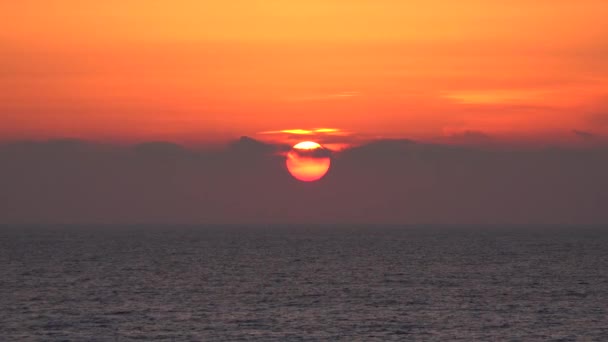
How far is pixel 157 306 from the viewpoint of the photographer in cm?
9606

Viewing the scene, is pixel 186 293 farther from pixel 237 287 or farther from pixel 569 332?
pixel 569 332

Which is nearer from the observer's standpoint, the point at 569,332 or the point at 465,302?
the point at 569,332

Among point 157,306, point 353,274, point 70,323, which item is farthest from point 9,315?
point 353,274

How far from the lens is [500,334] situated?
7900cm

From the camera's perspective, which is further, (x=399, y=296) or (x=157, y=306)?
(x=399, y=296)

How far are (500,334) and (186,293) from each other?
151 ft

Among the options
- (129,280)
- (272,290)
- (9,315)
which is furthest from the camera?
(129,280)

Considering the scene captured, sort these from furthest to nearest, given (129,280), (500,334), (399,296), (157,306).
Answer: (129,280), (399,296), (157,306), (500,334)

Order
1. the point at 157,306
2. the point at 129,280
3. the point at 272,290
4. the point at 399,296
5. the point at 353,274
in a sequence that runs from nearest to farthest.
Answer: the point at 157,306 → the point at 399,296 → the point at 272,290 → the point at 129,280 → the point at 353,274

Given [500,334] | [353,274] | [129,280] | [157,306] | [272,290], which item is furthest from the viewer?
[353,274]

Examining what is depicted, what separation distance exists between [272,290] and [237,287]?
5.92m

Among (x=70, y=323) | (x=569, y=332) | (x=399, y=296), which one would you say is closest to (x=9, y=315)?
(x=70, y=323)

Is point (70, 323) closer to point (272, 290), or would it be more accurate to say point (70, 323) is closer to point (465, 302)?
point (272, 290)

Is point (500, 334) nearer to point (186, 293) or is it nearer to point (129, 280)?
point (186, 293)
